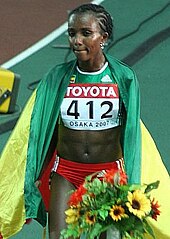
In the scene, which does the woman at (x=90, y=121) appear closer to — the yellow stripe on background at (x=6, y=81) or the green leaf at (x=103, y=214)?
the green leaf at (x=103, y=214)

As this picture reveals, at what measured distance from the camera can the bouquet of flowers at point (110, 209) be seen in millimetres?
4891

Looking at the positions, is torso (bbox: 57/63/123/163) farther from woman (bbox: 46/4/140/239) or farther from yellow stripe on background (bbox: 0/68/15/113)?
yellow stripe on background (bbox: 0/68/15/113)

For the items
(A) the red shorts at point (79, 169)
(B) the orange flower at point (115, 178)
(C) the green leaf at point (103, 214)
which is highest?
(A) the red shorts at point (79, 169)

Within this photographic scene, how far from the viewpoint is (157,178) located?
623 cm

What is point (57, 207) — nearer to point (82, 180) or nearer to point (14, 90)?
point (82, 180)

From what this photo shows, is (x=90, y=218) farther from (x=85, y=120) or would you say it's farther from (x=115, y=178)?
(x=85, y=120)

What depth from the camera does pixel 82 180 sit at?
19.2 ft

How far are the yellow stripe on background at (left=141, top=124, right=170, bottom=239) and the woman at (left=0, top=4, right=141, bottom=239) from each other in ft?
1.06

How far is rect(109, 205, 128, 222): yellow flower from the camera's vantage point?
192 inches

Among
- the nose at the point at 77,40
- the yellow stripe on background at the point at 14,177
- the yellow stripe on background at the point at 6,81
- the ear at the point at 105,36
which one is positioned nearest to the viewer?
the nose at the point at 77,40

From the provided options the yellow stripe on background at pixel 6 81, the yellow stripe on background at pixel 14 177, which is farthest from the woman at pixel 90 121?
the yellow stripe on background at pixel 6 81

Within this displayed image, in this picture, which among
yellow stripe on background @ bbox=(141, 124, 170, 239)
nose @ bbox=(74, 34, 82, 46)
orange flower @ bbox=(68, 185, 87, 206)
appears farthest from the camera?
yellow stripe on background @ bbox=(141, 124, 170, 239)

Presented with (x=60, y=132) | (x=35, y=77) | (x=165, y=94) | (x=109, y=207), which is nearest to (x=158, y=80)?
(x=165, y=94)

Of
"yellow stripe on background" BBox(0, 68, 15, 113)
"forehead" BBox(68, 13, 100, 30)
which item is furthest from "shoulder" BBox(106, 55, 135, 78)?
"yellow stripe on background" BBox(0, 68, 15, 113)
